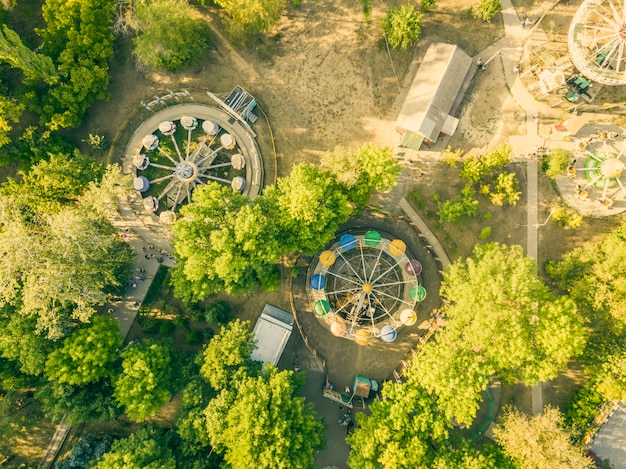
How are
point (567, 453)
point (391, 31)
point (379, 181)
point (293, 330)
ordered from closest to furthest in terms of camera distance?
point (567, 453)
point (379, 181)
point (391, 31)
point (293, 330)

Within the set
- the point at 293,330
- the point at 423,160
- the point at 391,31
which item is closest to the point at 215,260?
the point at 293,330

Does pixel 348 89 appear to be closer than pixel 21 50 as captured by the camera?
No

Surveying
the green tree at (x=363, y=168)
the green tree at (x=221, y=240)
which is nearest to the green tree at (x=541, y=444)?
the green tree at (x=363, y=168)

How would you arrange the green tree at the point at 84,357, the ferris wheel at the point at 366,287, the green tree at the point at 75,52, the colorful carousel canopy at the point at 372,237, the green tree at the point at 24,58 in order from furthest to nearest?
the colorful carousel canopy at the point at 372,237 → the ferris wheel at the point at 366,287 → the green tree at the point at 75,52 → the green tree at the point at 84,357 → the green tree at the point at 24,58

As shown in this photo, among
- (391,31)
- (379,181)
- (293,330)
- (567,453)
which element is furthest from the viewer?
(293,330)

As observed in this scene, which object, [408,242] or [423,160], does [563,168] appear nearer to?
[423,160]

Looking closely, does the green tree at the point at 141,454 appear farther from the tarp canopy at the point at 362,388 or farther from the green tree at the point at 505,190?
the green tree at the point at 505,190

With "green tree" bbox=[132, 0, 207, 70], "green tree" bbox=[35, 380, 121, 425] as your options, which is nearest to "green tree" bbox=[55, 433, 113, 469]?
"green tree" bbox=[35, 380, 121, 425]

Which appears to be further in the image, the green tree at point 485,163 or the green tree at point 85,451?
the green tree at point 485,163
